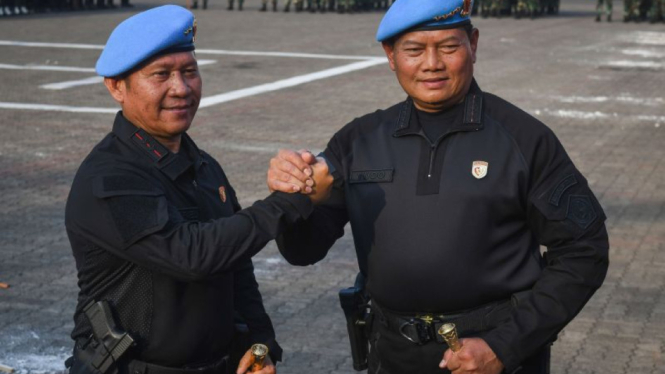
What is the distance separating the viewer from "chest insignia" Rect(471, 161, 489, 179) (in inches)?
137

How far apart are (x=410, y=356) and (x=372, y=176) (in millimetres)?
540

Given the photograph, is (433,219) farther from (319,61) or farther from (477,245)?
(319,61)

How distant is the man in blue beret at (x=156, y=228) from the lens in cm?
325

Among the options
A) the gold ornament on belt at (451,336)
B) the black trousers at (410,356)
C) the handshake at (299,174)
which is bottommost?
the black trousers at (410,356)

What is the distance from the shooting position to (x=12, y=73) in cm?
2070

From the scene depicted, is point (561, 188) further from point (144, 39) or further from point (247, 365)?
point (144, 39)

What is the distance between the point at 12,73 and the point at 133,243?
59.8ft

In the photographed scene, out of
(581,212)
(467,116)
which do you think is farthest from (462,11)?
(581,212)

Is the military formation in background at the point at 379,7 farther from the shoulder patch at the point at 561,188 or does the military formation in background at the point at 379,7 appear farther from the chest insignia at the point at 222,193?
the shoulder patch at the point at 561,188

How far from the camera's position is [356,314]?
3912 millimetres

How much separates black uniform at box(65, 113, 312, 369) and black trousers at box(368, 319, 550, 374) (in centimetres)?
47

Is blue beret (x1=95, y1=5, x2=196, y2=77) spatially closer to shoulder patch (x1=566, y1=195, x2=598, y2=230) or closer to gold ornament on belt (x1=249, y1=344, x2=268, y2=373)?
gold ornament on belt (x1=249, y1=344, x2=268, y2=373)

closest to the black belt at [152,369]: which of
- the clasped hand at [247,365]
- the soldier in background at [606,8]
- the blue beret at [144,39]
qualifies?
the clasped hand at [247,365]

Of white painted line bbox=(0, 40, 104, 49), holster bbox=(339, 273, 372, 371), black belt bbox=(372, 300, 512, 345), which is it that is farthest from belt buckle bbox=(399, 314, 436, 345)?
white painted line bbox=(0, 40, 104, 49)
